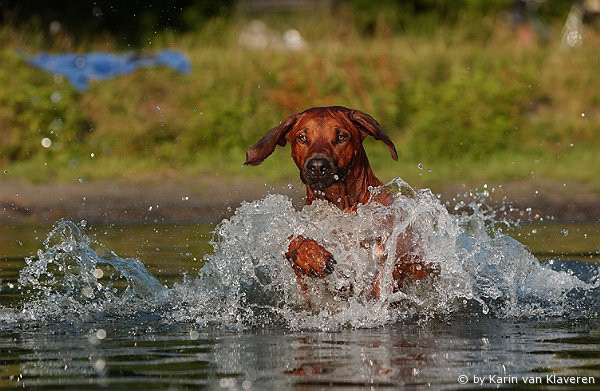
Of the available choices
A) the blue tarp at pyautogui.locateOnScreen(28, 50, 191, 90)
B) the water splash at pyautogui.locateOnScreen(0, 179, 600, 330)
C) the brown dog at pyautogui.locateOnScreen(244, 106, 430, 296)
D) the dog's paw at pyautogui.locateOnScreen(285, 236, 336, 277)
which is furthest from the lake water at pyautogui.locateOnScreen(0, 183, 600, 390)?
the blue tarp at pyautogui.locateOnScreen(28, 50, 191, 90)

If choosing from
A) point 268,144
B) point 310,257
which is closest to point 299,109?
point 268,144

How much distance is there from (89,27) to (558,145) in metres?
11.2

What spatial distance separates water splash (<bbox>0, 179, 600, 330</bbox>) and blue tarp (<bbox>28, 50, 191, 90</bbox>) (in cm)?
942

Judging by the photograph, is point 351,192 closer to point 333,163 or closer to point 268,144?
point 333,163

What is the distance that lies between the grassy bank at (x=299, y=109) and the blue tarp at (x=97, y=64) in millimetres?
152

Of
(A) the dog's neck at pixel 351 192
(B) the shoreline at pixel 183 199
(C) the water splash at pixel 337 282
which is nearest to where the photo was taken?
(C) the water splash at pixel 337 282

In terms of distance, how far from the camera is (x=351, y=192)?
850 centimetres

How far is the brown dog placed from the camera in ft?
26.6

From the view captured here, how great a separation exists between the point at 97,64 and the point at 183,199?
3.86 meters

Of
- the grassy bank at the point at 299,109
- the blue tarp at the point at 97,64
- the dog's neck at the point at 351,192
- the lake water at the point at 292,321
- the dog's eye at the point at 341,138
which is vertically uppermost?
the blue tarp at the point at 97,64

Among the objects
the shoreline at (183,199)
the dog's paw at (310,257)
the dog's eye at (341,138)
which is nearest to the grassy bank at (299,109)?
the shoreline at (183,199)

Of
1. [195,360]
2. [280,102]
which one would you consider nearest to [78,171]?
[280,102]

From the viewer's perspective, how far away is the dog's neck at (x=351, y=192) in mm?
8461

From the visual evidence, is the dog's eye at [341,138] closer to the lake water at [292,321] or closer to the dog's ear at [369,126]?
the dog's ear at [369,126]
